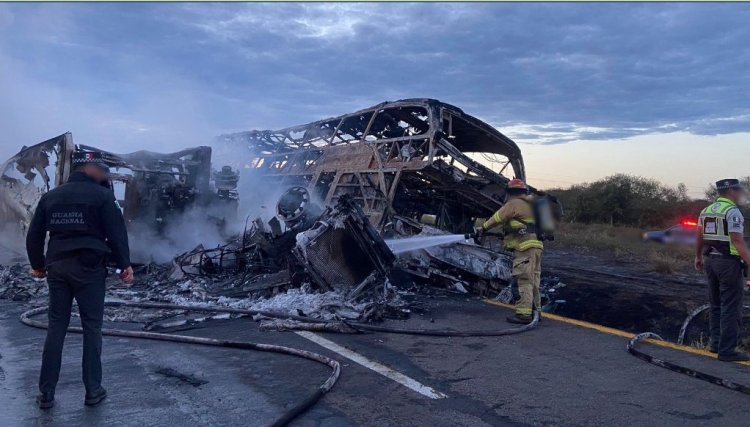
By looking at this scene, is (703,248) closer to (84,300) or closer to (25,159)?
(84,300)

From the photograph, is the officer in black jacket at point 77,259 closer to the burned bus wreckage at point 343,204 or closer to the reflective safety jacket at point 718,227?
the burned bus wreckage at point 343,204

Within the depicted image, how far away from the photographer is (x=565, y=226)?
24.8 m

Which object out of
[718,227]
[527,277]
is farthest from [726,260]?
[527,277]

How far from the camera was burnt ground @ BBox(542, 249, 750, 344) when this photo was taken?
761cm

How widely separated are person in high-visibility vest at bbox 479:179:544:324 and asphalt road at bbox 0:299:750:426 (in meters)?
0.56

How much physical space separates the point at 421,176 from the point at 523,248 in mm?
4276

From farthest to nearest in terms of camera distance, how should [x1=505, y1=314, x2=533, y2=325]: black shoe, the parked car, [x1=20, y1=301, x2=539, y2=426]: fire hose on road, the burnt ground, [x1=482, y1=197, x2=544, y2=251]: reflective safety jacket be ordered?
the burnt ground < the parked car < [x1=482, y1=197, x2=544, y2=251]: reflective safety jacket < [x1=505, y1=314, x2=533, y2=325]: black shoe < [x1=20, y1=301, x2=539, y2=426]: fire hose on road

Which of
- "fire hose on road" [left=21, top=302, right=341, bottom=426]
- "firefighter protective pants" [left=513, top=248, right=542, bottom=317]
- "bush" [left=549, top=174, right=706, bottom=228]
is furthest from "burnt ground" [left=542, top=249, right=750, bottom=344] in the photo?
"bush" [left=549, top=174, right=706, bottom=228]

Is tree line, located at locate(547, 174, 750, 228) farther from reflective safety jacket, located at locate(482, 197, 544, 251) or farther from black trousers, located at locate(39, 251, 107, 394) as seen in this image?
black trousers, located at locate(39, 251, 107, 394)

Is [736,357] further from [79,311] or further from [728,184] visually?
[79,311]

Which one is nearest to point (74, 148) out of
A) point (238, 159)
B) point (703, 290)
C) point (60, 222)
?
point (238, 159)

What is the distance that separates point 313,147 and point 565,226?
14.6m

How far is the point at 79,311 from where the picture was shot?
4.01 m

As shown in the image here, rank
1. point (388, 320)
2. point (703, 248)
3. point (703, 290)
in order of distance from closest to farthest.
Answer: point (703, 248), point (388, 320), point (703, 290)
